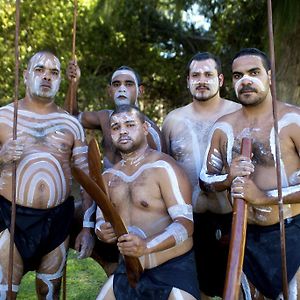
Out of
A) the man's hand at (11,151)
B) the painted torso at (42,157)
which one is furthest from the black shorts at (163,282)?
the man's hand at (11,151)

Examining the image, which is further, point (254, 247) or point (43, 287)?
point (43, 287)

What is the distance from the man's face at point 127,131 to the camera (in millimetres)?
3445

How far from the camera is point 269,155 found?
3279 mm

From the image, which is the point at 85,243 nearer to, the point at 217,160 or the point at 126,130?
the point at 126,130

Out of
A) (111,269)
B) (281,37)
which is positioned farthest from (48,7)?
(111,269)

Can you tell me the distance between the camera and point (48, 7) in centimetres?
1196

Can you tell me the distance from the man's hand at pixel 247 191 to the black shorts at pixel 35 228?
128 centimetres

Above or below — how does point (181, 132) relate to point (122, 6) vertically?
below

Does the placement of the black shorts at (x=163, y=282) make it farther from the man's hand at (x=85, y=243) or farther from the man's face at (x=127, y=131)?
the man's face at (x=127, y=131)

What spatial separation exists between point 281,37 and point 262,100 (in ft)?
15.1

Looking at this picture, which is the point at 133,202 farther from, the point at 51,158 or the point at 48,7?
the point at 48,7

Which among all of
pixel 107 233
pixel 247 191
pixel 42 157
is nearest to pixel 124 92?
pixel 42 157

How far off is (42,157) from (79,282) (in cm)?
359

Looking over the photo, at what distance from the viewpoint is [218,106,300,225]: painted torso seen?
324cm
